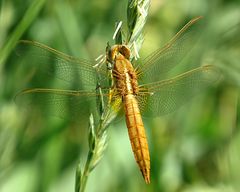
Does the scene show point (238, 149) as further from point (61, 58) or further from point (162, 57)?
point (61, 58)

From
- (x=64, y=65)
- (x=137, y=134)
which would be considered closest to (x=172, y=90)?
(x=137, y=134)

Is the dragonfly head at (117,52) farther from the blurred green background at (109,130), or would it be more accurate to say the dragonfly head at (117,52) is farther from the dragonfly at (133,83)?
the blurred green background at (109,130)

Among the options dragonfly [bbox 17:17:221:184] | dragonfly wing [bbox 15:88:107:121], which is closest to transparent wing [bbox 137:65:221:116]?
dragonfly [bbox 17:17:221:184]

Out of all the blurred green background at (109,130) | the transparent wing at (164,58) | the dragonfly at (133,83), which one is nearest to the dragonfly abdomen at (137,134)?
the dragonfly at (133,83)

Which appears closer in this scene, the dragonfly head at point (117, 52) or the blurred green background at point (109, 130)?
the dragonfly head at point (117, 52)

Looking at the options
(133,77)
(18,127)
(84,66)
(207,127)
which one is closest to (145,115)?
(133,77)

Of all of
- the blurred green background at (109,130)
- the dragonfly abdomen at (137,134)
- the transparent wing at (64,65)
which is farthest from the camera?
the blurred green background at (109,130)
